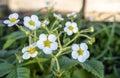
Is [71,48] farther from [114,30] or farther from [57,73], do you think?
[114,30]

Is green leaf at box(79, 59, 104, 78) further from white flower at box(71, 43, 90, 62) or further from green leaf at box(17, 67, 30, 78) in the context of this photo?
green leaf at box(17, 67, 30, 78)

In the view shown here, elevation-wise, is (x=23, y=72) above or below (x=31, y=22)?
below

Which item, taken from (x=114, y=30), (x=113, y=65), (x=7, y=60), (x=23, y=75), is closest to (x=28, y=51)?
(x=23, y=75)

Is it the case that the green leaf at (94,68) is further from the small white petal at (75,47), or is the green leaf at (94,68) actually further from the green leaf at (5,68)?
the green leaf at (5,68)

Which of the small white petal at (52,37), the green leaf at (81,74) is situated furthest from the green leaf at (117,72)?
the small white petal at (52,37)

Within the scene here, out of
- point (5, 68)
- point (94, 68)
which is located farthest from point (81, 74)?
point (5, 68)

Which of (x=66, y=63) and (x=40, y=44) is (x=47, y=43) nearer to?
(x=40, y=44)

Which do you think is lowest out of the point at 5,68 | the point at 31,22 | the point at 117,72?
the point at 117,72
